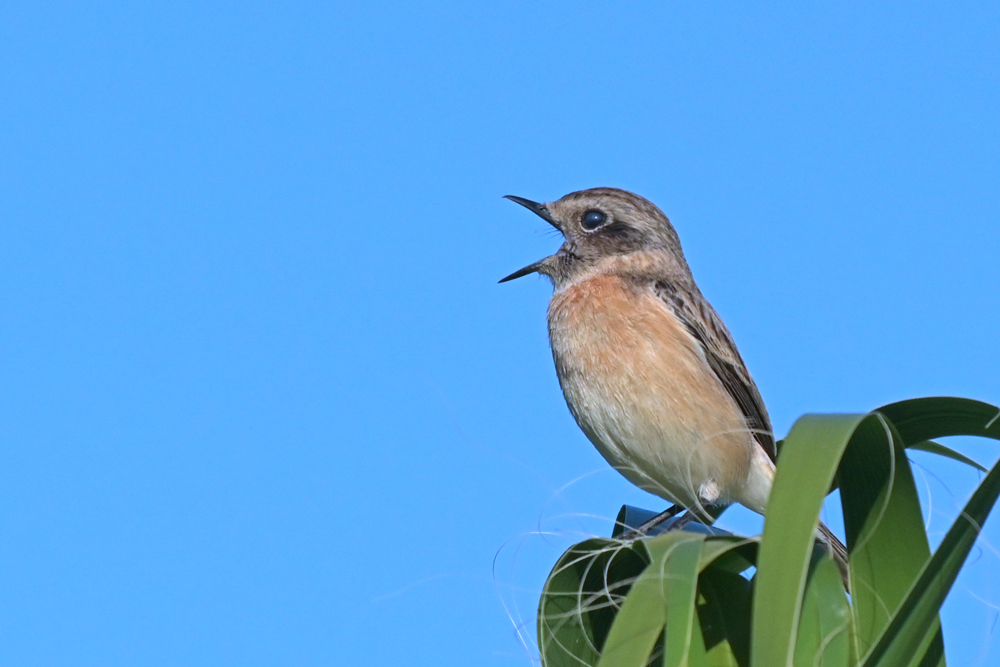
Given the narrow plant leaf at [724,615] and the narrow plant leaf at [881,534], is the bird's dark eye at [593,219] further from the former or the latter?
the narrow plant leaf at [881,534]

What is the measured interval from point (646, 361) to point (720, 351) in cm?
86

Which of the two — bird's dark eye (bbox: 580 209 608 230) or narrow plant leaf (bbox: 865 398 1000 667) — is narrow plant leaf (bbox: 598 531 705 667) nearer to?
narrow plant leaf (bbox: 865 398 1000 667)

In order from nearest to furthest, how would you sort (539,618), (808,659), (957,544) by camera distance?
(957,544) → (808,659) → (539,618)

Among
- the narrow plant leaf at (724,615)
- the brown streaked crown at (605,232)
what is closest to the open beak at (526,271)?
the brown streaked crown at (605,232)

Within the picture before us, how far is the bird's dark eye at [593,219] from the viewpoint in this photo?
725 centimetres

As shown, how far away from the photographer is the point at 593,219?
727cm

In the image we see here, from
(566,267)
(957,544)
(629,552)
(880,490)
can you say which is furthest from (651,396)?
(957,544)

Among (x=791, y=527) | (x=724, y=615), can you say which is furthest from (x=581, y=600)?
(x=791, y=527)

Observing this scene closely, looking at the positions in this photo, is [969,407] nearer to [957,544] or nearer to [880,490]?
[880,490]

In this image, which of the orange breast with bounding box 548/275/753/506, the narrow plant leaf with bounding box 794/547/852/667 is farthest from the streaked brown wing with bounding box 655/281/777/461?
the narrow plant leaf with bounding box 794/547/852/667

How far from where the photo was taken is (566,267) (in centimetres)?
710

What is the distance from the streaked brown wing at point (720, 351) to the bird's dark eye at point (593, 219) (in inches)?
21.5

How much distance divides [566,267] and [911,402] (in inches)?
173

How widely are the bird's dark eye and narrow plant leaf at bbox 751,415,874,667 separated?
189 inches
